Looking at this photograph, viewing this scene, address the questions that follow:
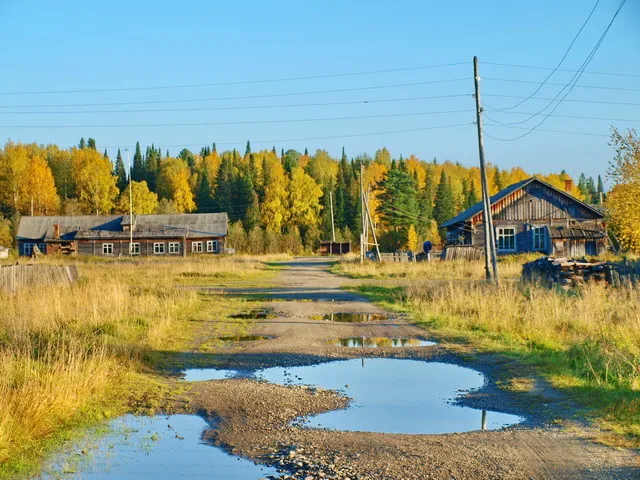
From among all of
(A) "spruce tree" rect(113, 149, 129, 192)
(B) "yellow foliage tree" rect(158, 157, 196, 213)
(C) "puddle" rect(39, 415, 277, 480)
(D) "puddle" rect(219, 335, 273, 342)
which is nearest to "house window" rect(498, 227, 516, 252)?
(D) "puddle" rect(219, 335, 273, 342)

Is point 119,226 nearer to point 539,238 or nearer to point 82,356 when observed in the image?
point 539,238

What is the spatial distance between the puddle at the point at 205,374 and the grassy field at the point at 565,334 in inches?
184

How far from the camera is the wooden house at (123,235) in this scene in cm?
7581

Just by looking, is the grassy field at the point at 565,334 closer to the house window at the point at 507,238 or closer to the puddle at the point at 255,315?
the puddle at the point at 255,315

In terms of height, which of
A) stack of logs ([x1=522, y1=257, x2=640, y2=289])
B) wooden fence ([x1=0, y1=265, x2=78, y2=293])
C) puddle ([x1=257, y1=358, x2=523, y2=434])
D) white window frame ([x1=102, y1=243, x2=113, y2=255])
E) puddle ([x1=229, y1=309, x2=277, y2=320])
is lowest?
puddle ([x1=257, y1=358, x2=523, y2=434])

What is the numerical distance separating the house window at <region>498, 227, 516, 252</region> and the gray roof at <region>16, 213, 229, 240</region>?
121ft

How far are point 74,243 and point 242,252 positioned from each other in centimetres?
2128

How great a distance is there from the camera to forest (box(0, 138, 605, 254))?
9356 cm

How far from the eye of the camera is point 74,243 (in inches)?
2987

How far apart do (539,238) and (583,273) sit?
2375 cm

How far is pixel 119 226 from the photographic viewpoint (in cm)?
7669

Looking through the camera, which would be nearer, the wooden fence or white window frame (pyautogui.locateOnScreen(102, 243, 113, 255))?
the wooden fence

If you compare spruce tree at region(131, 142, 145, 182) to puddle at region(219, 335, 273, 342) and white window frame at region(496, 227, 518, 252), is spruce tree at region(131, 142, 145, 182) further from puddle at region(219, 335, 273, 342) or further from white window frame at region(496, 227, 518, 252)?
puddle at region(219, 335, 273, 342)

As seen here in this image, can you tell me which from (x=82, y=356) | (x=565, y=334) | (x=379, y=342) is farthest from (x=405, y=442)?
(x=565, y=334)
